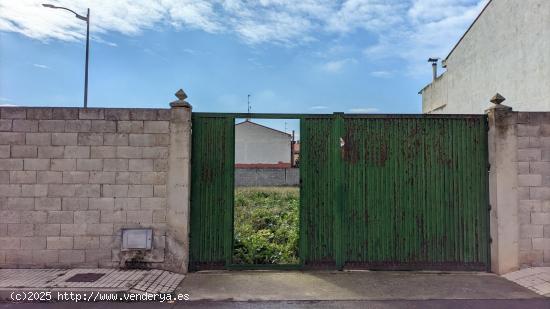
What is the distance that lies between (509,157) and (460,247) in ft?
5.46

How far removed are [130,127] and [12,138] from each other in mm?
1887

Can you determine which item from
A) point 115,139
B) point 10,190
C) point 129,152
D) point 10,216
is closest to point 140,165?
point 129,152

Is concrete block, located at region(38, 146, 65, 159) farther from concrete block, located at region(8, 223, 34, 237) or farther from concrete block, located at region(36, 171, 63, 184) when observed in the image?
concrete block, located at region(8, 223, 34, 237)

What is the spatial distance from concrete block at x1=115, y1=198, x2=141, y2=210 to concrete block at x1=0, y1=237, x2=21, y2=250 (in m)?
1.62

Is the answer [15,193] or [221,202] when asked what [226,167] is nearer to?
[221,202]

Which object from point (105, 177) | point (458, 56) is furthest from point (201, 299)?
point (458, 56)

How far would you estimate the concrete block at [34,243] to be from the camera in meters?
5.62

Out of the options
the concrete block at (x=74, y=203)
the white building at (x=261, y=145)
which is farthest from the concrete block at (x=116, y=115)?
the white building at (x=261, y=145)

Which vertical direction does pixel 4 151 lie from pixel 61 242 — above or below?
above

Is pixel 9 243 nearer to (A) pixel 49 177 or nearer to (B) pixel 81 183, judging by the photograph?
(A) pixel 49 177

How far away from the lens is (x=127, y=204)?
5699 millimetres

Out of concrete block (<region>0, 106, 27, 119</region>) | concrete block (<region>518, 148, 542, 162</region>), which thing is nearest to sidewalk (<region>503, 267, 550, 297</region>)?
concrete block (<region>518, 148, 542, 162</region>)

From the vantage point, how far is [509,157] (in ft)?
19.0

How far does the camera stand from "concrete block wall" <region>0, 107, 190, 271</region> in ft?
18.5
